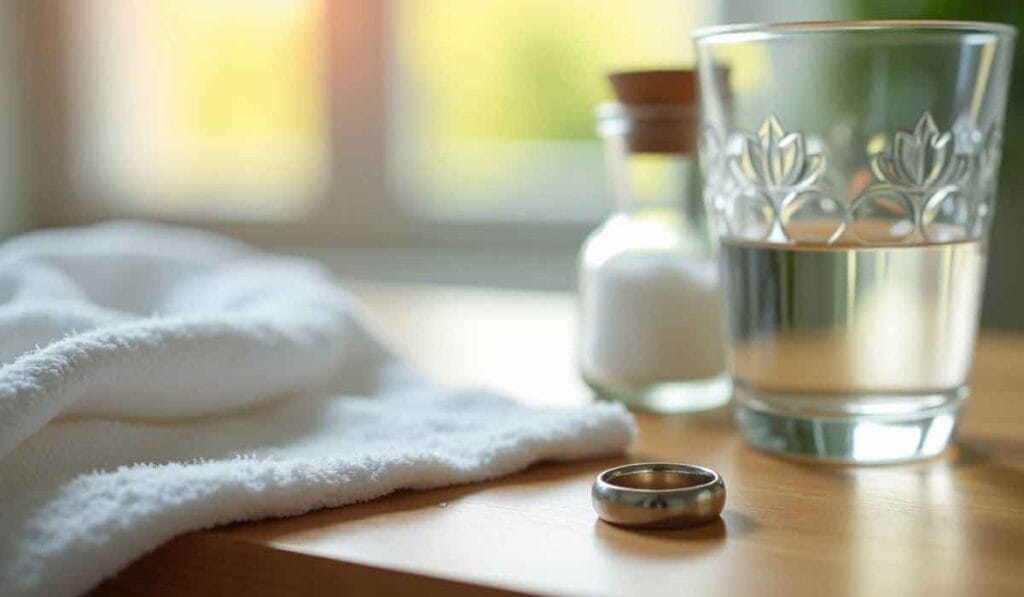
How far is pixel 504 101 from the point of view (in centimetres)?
179

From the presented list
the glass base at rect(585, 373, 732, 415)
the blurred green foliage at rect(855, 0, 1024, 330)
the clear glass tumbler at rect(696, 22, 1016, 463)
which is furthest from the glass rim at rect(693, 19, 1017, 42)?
the blurred green foliage at rect(855, 0, 1024, 330)

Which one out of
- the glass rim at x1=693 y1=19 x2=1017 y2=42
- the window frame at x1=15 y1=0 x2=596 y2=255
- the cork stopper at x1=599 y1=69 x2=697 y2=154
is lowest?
the window frame at x1=15 y1=0 x2=596 y2=255

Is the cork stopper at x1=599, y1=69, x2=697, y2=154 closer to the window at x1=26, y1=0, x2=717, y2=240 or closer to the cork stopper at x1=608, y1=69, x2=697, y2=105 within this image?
the cork stopper at x1=608, y1=69, x2=697, y2=105

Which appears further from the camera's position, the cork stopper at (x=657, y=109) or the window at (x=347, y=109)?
the window at (x=347, y=109)

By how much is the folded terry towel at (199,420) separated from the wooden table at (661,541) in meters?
0.02

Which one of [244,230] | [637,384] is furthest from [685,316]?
[244,230]

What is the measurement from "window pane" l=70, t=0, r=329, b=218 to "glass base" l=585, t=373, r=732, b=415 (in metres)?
1.24

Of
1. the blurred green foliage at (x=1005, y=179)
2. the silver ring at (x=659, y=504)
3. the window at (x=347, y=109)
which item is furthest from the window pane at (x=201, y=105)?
the silver ring at (x=659, y=504)

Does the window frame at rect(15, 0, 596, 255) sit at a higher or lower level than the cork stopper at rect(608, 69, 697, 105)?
lower

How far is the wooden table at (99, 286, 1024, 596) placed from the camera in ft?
1.35

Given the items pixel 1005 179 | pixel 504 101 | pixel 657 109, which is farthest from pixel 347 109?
pixel 657 109

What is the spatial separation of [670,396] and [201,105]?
1499mm

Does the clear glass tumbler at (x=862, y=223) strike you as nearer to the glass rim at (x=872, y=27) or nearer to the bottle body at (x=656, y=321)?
the glass rim at (x=872, y=27)

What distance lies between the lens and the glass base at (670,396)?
704 mm
